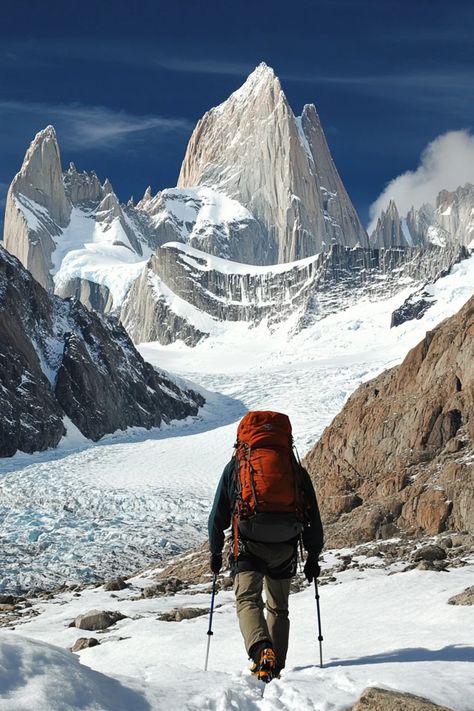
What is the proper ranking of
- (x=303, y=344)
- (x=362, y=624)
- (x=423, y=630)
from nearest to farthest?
(x=423, y=630)
(x=362, y=624)
(x=303, y=344)

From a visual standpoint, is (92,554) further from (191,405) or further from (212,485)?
(191,405)

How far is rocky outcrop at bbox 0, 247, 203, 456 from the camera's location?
85.7 metres

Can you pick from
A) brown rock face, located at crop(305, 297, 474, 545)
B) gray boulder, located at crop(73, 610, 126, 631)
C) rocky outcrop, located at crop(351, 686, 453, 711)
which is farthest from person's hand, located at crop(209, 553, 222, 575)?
brown rock face, located at crop(305, 297, 474, 545)

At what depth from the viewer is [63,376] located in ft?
319

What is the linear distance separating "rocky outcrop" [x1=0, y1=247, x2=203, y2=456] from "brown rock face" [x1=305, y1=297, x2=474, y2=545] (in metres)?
56.8

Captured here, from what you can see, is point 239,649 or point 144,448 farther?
point 144,448

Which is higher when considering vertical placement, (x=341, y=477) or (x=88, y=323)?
(x=88, y=323)

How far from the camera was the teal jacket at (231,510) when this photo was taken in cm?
762

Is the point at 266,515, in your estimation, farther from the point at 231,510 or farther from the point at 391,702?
the point at 391,702

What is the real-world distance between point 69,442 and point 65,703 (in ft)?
286

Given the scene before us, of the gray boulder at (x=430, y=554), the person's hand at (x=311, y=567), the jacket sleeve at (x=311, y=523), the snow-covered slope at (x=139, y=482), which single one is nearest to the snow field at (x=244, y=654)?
the gray boulder at (x=430, y=554)

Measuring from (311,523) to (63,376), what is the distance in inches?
3621

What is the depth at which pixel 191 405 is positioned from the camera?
374 feet

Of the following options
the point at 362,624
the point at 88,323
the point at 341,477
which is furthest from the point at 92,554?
the point at 88,323
